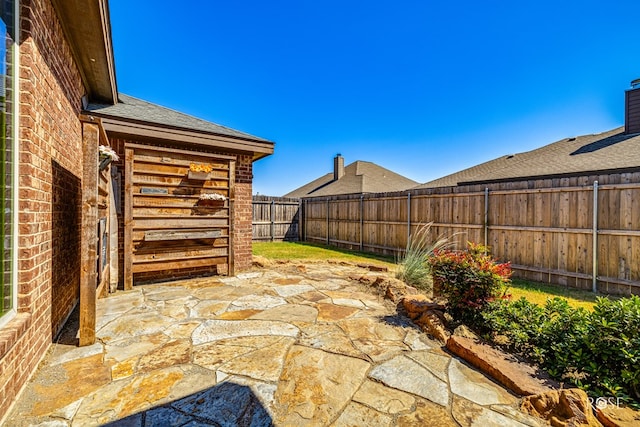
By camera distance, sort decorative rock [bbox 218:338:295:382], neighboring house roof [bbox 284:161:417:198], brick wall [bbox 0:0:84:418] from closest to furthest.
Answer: brick wall [bbox 0:0:84:418]
decorative rock [bbox 218:338:295:382]
neighboring house roof [bbox 284:161:417:198]

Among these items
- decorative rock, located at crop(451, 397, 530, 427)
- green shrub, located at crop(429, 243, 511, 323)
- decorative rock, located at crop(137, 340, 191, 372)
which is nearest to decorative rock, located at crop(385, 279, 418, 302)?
green shrub, located at crop(429, 243, 511, 323)

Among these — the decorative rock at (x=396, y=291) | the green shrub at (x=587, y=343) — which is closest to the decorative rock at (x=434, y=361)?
the green shrub at (x=587, y=343)

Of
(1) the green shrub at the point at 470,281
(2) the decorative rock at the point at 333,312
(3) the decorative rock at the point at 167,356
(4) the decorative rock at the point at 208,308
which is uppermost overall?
(1) the green shrub at the point at 470,281

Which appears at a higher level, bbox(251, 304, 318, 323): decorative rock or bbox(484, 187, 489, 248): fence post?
bbox(484, 187, 489, 248): fence post

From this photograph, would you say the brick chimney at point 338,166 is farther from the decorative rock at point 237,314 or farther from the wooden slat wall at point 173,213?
the decorative rock at point 237,314

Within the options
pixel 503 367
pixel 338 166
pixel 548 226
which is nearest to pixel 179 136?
pixel 503 367

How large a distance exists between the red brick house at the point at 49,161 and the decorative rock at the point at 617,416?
3241mm

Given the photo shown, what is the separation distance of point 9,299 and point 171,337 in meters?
1.18

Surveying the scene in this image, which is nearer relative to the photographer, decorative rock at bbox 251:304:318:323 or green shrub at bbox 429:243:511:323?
green shrub at bbox 429:243:511:323

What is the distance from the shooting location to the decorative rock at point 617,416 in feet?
4.48

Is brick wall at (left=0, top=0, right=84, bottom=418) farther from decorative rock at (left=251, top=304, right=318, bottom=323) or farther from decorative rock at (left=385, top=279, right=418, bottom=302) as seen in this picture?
decorative rock at (left=385, top=279, right=418, bottom=302)

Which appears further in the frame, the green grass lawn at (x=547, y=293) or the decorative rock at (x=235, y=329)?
the green grass lawn at (x=547, y=293)

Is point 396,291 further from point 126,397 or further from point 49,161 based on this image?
point 49,161

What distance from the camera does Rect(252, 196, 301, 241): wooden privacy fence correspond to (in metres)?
12.0
